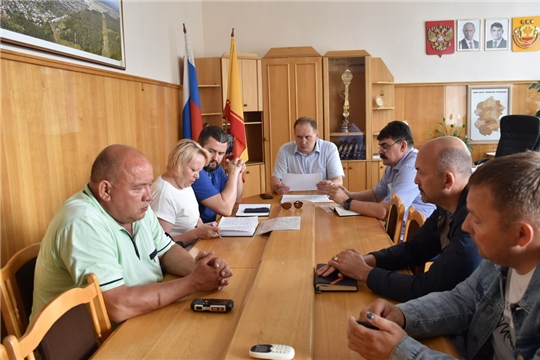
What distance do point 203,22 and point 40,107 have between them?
13.9 feet

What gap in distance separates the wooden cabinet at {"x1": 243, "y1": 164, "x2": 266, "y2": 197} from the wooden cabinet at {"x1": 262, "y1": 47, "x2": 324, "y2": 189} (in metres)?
0.37

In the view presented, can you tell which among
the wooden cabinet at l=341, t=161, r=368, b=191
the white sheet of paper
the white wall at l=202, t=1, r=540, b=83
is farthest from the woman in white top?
the white wall at l=202, t=1, r=540, b=83

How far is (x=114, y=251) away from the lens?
5.40ft

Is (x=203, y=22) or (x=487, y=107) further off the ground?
(x=203, y=22)

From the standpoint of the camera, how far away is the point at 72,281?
5.25 feet

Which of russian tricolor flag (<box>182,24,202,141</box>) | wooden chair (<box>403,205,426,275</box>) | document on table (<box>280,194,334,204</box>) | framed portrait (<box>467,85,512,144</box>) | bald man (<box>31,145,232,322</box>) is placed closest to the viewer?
bald man (<box>31,145,232,322</box>)

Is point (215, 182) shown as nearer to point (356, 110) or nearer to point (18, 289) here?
point (18, 289)

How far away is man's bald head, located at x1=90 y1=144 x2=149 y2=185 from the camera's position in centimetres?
171

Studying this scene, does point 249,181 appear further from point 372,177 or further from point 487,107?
point 487,107

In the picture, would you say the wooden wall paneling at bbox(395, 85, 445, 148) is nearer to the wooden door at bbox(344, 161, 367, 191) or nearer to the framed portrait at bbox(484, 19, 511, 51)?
the framed portrait at bbox(484, 19, 511, 51)

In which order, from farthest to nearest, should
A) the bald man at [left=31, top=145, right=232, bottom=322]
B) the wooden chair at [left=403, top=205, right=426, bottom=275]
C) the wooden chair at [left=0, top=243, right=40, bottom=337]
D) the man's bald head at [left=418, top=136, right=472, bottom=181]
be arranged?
the wooden chair at [left=403, top=205, right=426, bottom=275] < the man's bald head at [left=418, top=136, right=472, bottom=181] < the wooden chair at [left=0, top=243, right=40, bottom=337] < the bald man at [left=31, top=145, right=232, bottom=322]

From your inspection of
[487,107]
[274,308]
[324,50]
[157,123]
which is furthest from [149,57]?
[487,107]

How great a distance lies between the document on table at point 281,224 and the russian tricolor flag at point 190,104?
275 centimetres

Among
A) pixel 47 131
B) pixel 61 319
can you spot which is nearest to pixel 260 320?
pixel 61 319
